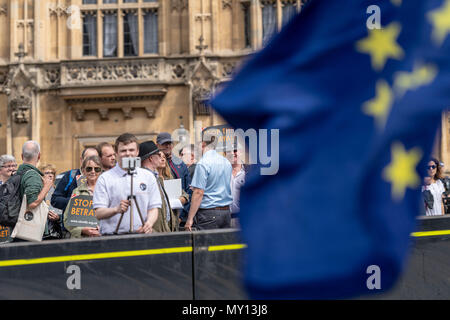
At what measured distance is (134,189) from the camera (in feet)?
19.1

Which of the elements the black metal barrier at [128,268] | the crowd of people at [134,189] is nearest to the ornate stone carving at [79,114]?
the crowd of people at [134,189]

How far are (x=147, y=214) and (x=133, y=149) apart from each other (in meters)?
0.54

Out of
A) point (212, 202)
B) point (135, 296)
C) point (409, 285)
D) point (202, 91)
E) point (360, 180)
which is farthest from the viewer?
point (202, 91)

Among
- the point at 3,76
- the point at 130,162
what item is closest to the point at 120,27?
the point at 3,76

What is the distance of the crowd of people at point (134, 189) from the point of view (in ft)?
19.0

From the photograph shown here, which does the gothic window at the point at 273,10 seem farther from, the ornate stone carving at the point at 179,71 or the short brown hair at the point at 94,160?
the short brown hair at the point at 94,160

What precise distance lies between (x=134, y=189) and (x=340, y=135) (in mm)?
3790

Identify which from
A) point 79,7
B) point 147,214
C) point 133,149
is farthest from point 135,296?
point 79,7

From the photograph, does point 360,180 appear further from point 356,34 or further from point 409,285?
point 409,285

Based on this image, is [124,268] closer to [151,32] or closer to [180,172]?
[180,172]

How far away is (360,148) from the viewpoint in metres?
2.16

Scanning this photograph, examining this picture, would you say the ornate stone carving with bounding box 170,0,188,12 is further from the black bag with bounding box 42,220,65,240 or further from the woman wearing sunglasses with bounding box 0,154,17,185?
→ the black bag with bounding box 42,220,65,240

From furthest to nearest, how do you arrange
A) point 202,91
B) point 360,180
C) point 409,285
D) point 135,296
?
point 202,91 < point 409,285 < point 135,296 < point 360,180

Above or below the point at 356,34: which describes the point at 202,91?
above
